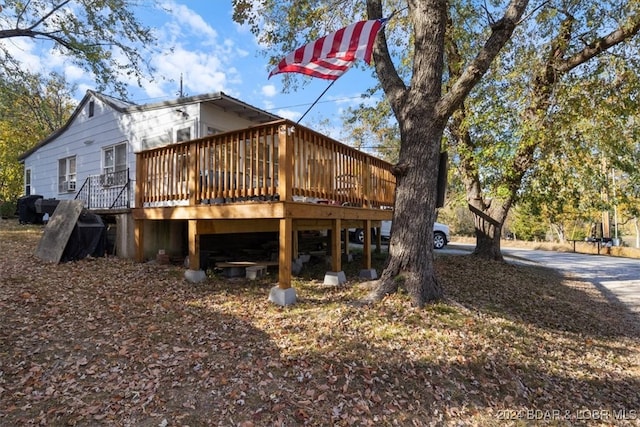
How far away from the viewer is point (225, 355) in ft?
11.6

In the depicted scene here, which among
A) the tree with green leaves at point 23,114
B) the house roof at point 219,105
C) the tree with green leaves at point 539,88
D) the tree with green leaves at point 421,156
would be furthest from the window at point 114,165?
the tree with green leaves at point 539,88

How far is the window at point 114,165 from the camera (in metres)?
10.7

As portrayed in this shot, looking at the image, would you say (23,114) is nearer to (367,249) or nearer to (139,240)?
(139,240)

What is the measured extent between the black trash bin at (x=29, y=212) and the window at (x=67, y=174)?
1.03m

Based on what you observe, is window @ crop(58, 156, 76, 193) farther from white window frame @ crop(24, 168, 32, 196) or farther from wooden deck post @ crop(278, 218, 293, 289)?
wooden deck post @ crop(278, 218, 293, 289)

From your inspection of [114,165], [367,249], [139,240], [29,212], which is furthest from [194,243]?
[29,212]

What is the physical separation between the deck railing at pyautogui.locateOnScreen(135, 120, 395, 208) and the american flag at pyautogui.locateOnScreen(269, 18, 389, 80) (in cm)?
105

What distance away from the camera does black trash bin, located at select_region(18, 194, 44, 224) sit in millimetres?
12258

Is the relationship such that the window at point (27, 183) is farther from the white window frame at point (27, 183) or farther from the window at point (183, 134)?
the window at point (183, 134)

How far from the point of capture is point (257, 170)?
4969mm

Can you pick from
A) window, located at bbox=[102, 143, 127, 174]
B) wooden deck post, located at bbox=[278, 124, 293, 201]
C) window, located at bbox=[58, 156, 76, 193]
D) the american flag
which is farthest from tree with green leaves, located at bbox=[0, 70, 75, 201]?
wooden deck post, located at bbox=[278, 124, 293, 201]

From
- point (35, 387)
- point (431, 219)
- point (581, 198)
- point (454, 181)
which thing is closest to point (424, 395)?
point (431, 219)

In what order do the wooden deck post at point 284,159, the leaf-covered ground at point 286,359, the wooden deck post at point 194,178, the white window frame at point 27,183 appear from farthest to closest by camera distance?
the white window frame at point 27,183, the wooden deck post at point 194,178, the wooden deck post at point 284,159, the leaf-covered ground at point 286,359

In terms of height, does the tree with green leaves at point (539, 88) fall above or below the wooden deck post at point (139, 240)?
above
